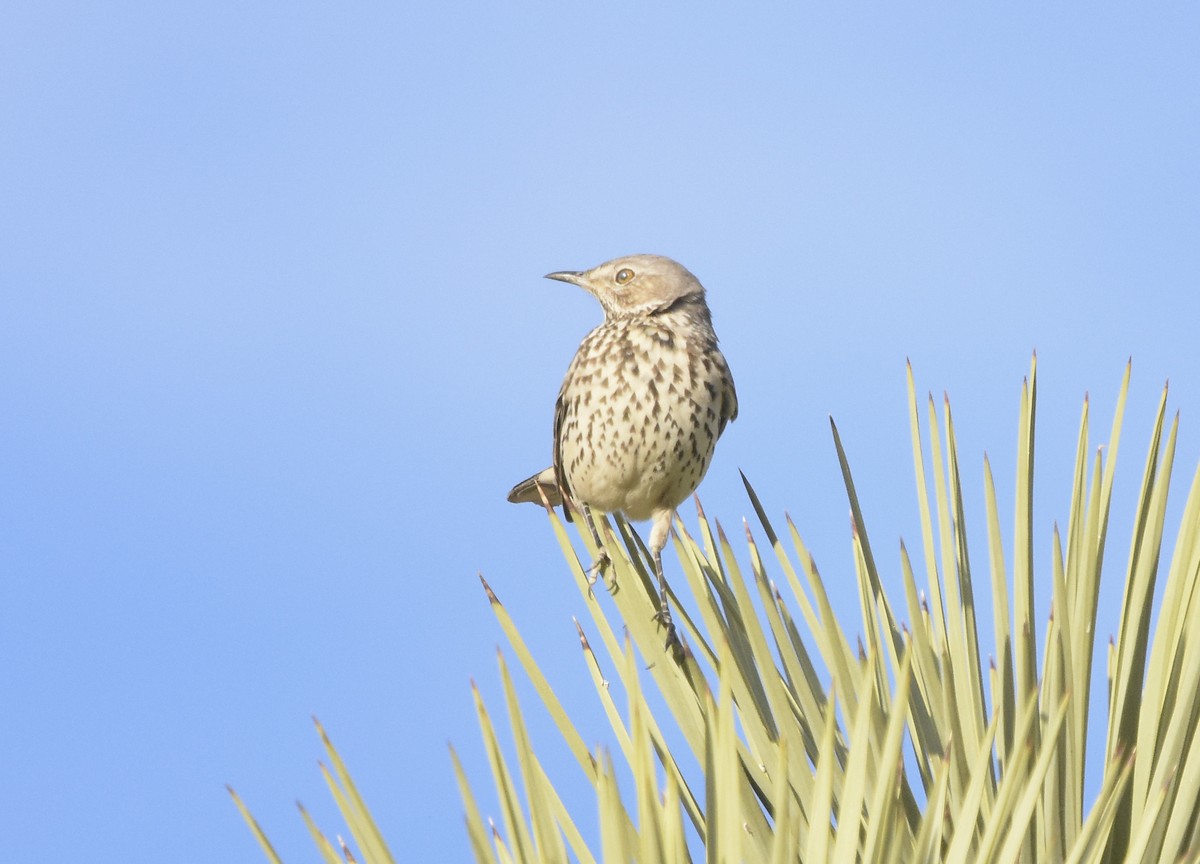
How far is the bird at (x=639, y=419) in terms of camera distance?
4.76 metres

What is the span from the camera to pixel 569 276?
6.04 meters

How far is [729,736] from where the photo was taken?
159 cm

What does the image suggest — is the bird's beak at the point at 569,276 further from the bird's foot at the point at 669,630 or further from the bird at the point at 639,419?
the bird's foot at the point at 669,630

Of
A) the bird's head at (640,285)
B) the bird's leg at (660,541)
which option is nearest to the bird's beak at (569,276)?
the bird's head at (640,285)

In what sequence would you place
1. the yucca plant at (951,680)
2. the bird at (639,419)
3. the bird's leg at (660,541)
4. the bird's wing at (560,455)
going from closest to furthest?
the yucca plant at (951,680)
the bird's leg at (660,541)
the bird at (639,419)
the bird's wing at (560,455)

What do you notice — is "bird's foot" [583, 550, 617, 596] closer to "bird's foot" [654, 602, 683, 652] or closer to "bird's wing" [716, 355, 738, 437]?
"bird's foot" [654, 602, 683, 652]

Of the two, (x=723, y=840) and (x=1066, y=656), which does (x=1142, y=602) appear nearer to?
(x=1066, y=656)

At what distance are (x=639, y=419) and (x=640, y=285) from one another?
108 cm

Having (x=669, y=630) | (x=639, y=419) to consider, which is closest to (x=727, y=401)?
(x=639, y=419)

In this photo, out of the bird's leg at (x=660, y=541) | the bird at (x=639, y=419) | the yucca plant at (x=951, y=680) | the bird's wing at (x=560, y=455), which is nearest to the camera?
the yucca plant at (x=951, y=680)

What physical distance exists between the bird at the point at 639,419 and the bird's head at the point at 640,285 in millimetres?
196

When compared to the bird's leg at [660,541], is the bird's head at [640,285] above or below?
above

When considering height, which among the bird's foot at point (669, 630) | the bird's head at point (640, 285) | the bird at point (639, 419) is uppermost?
the bird's head at point (640, 285)

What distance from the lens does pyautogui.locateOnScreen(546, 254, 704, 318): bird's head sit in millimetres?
5602
